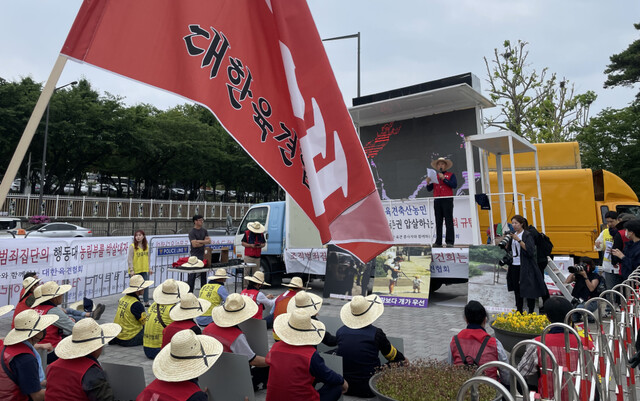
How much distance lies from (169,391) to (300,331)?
1.29 meters

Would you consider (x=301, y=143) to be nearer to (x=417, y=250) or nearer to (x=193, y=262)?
(x=193, y=262)

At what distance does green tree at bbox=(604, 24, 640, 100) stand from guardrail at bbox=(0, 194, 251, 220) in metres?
31.4

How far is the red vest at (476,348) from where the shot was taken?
3.90 meters

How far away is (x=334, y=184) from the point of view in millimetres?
2727

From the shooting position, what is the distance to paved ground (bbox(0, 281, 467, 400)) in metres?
6.45

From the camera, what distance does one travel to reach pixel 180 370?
2.92 metres

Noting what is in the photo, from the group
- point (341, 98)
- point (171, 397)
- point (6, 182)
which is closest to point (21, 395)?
point (171, 397)

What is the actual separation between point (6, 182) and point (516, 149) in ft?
34.1

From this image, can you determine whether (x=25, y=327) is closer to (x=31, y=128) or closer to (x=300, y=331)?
(x=300, y=331)

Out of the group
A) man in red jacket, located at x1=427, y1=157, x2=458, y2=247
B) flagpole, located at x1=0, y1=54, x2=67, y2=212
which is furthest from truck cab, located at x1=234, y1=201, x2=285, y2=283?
flagpole, located at x1=0, y1=54, x2=67, y2=212

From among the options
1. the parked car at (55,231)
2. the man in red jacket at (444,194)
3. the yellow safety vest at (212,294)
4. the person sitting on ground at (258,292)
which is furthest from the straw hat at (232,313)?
the parked car at (55,231)

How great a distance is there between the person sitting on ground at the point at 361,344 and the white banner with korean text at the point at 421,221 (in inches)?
246

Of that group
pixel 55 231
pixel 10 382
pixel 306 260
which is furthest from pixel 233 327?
pixel 55 231

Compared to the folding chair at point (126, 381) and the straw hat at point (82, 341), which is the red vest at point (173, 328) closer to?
the folding chair at point (126, 381)
